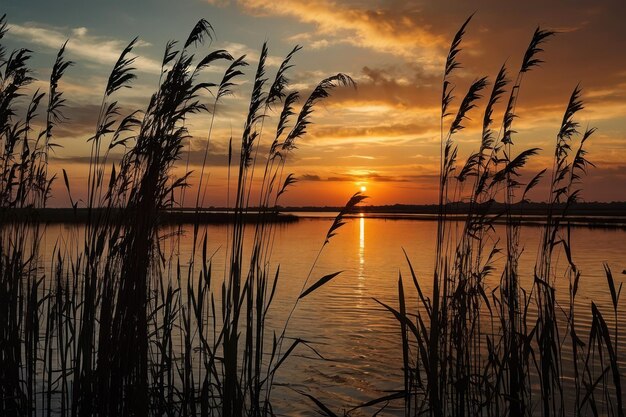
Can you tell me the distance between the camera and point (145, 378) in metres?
4.48

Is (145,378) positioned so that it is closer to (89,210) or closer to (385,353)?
(89,210)

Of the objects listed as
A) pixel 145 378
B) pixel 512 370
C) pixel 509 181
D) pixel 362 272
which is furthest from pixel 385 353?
pixel 362 272

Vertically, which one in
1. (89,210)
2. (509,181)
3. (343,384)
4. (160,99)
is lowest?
(343,384)

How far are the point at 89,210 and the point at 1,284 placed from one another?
149cm

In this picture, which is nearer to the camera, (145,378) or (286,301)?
(145,378)

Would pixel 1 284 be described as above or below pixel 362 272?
above

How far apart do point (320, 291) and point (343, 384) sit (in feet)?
27.8

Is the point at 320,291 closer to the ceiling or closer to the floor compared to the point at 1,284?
closer to the floor

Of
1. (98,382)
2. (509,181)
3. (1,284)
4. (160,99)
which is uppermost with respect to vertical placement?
(160,99)

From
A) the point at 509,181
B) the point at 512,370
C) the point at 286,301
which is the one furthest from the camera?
the point at 286,301

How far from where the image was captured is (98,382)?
4.49 meters

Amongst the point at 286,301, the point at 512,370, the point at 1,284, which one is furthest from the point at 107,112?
the point at 286,301

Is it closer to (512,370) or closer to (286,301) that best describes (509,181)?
(512,370)

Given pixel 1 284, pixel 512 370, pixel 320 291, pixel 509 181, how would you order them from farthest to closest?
pixel 320 291 < pixel 509 181 < pixel 1 284 < pixel 512 370
